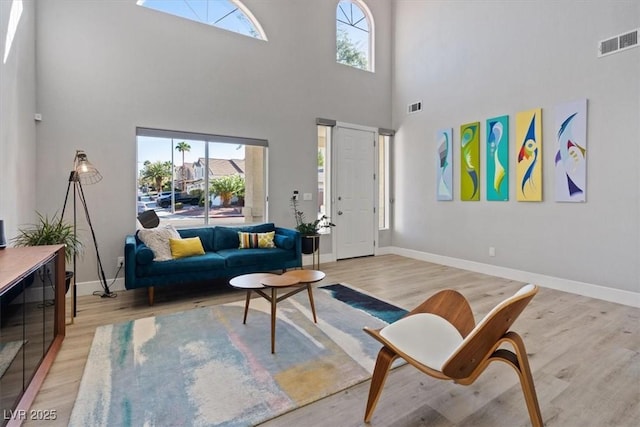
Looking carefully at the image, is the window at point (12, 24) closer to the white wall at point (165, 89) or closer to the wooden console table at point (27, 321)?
the white wall at point (165, 89)

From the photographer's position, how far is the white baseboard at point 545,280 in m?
3.49

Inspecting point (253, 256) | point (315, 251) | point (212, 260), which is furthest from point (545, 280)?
point (212, 260)

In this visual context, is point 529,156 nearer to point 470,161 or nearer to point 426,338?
point 470,161

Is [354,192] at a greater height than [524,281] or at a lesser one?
greater

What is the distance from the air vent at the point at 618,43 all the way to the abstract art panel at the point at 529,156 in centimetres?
83

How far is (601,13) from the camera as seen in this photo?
11.9ft

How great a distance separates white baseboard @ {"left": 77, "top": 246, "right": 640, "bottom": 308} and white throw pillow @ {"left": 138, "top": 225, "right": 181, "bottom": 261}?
0.79m

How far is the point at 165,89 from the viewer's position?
425 cm

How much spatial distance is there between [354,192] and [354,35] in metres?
3.06

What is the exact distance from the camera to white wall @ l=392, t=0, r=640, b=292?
11.5ft

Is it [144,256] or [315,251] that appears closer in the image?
[144,256]

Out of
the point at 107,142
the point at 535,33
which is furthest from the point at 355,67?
the point at 107,142

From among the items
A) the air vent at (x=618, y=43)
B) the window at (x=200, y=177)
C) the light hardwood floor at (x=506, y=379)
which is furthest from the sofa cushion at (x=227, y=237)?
the air vent at (x=618, y=43)

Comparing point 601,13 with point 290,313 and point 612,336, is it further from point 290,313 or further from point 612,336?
point 290,313
